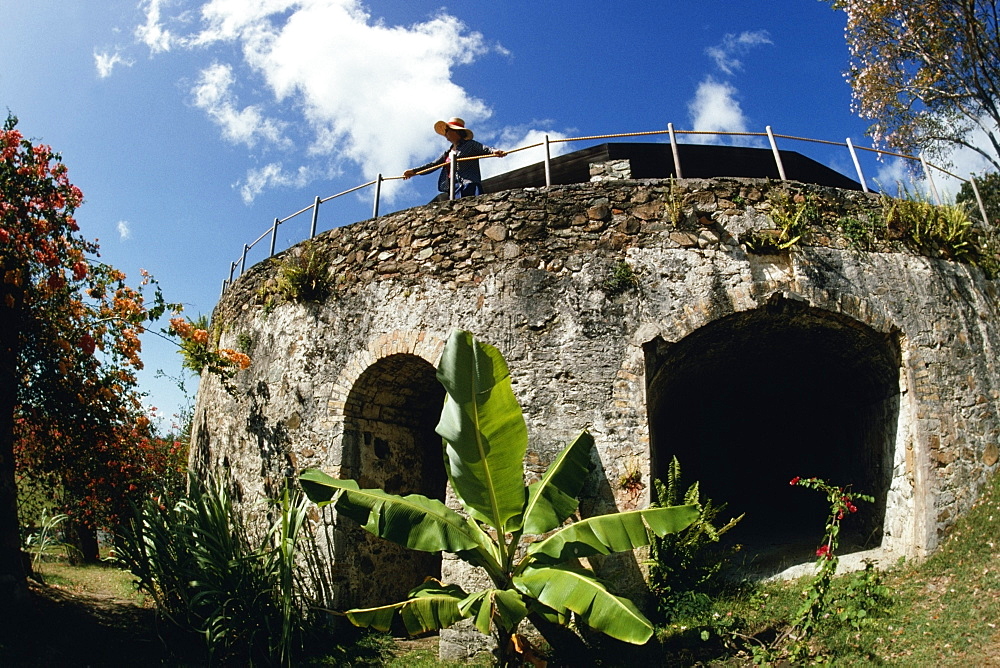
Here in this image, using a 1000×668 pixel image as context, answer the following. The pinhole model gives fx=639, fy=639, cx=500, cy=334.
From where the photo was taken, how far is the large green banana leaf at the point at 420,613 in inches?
209

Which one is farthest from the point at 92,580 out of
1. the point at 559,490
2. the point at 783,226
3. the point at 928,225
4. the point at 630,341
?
the point at 928,225

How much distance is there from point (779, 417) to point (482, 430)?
607 centimetres

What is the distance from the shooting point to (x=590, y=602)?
4.93 meters

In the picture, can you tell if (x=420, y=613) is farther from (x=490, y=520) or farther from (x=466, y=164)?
(x=466, y=164)

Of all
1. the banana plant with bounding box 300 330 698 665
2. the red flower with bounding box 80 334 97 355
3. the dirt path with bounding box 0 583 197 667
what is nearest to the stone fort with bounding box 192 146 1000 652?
the banana plant with bounding box 300 330 698 665

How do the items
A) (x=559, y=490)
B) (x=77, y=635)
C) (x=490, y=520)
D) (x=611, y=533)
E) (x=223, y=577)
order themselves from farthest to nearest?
(x=77, y=635)
(x=223, y=577)
(x=559, y=490)
(x=490, y=520)
(x=611, y=533)

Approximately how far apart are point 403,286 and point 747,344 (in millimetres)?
4171

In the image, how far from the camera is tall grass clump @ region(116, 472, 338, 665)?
6184mm

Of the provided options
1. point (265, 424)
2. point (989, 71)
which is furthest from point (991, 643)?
point (989, 71)

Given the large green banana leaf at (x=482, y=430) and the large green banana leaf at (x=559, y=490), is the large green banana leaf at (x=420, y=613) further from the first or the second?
the large green banana leaf at (x=559, y=490)

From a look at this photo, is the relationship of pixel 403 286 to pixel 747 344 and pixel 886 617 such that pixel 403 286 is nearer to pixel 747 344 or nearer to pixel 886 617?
pixel 747 344

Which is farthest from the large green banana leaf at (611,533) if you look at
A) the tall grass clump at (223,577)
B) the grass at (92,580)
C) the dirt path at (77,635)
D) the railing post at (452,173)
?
the grass at (92,580)

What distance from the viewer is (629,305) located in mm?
6895

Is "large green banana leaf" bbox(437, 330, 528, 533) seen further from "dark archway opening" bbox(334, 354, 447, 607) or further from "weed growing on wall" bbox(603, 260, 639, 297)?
"dark archway opening" bbox(334, 354, 447, 607)
